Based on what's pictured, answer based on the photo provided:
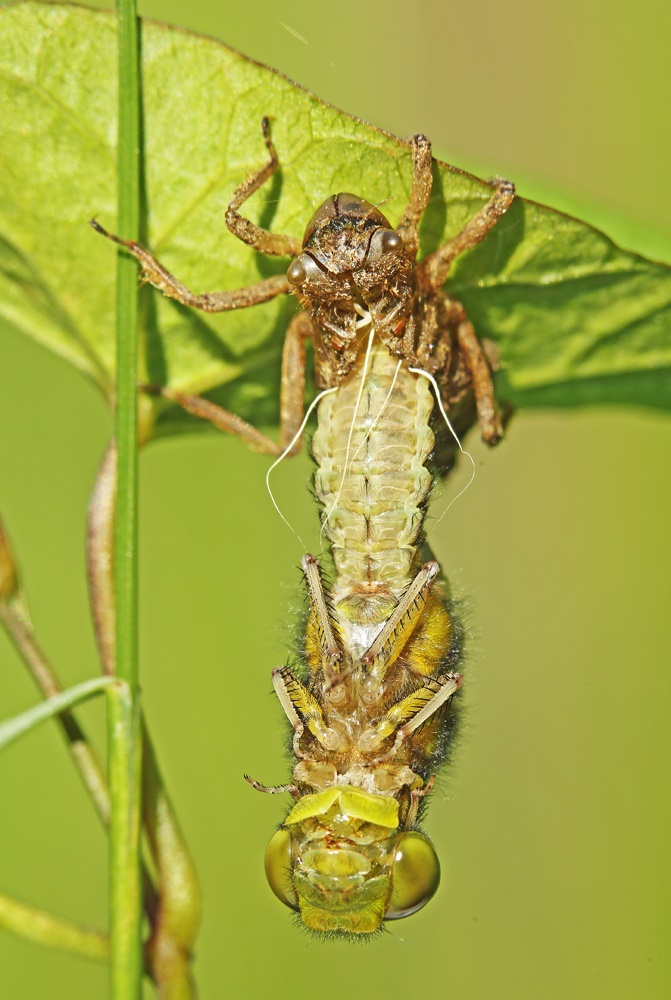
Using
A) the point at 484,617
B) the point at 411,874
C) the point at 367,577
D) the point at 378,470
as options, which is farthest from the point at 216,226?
the point at 484,617

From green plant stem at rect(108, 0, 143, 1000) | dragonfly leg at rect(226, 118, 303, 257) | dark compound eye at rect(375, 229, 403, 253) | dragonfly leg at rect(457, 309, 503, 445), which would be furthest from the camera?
dragonfly leg at rect(457, 309, 503, 445)

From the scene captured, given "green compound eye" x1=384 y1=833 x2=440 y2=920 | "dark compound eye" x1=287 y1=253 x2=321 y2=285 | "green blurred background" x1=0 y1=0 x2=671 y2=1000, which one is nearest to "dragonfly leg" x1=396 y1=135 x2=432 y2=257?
"dark compound eye" x1=287 y1=253 x2=321 y2=285

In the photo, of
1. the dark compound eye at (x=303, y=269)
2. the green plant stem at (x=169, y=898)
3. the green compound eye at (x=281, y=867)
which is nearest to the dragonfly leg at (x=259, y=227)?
the dark compound eye at (x=303, y=269)

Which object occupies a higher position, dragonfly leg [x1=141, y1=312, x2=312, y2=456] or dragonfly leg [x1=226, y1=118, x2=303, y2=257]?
dragonfly leg [x1=226, y1=118, x2=303, y2=257]

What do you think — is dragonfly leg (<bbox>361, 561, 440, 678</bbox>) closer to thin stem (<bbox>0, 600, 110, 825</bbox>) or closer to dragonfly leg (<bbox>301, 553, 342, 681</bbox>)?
dragonfly leg (<bbox>301, 553, 342, 681</bbox>)

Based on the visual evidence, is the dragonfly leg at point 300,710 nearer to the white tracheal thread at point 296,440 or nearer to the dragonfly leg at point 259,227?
the white tracheal thread at point 296,440

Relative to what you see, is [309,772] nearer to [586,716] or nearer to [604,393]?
[604,393]
